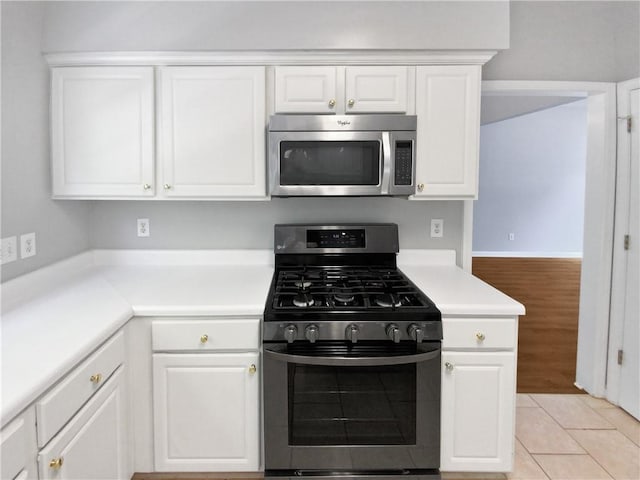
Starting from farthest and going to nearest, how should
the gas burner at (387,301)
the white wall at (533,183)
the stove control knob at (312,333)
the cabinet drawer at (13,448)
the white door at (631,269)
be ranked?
the white wall at (533,183) → the white door at (631,269) → the gas burner at (387,301) → the stove control knob at (312,333) → the cabinet drawer at (13,448)

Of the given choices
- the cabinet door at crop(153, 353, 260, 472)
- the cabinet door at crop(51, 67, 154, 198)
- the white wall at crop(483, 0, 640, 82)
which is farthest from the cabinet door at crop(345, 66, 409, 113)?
the cabinet door at crop(153, 353, 260, 472)

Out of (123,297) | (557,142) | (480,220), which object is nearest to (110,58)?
(123,297)

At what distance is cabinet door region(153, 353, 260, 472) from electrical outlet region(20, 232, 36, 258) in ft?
2.46

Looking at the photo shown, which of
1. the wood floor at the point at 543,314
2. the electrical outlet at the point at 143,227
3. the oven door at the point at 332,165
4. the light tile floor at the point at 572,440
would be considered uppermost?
the oven door at the point at 332,165

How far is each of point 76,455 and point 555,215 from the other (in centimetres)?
892

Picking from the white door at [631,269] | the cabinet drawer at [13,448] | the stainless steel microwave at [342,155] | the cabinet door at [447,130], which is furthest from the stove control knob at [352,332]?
the white door at [631,269]

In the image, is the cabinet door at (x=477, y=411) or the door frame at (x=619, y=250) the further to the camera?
the door frame at (x=619, y=250)

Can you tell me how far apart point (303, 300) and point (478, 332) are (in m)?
0.73

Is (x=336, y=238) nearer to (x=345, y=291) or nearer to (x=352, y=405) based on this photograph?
(x=345, y=291)

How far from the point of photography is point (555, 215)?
8.88 metres

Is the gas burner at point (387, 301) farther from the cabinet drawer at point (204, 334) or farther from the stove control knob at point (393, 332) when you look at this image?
the cabinet drawer at point (204, 334)

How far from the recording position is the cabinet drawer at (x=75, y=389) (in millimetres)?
1318

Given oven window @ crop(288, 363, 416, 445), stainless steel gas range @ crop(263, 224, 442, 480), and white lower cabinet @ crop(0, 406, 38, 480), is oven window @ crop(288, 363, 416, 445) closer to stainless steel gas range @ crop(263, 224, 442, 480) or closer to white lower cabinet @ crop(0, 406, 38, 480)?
stainless steel gas range @ crop(263, 224, 442, 480)

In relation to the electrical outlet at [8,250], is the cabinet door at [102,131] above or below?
above
